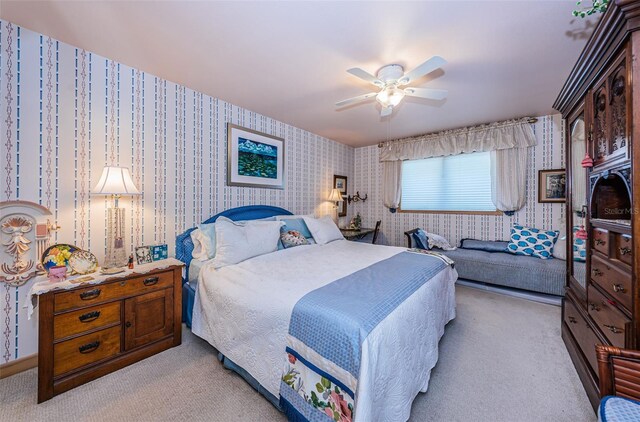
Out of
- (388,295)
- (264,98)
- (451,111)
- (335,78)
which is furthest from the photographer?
(451,111)

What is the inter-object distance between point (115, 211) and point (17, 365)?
1.24 metres

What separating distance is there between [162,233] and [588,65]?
3.56m

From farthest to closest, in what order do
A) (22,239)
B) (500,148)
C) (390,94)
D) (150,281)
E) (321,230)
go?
(500,148), (321,230), (390,94), (150,281), (22,239)

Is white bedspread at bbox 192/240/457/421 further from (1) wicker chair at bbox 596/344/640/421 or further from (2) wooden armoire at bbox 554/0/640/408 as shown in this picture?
(2) wooden armoire at bbox 554/0/640/408

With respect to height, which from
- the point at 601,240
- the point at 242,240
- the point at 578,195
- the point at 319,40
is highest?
the point at 319,40

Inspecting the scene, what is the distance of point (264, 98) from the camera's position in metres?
2.91

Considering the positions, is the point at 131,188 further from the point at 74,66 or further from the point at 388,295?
the point at 388,295

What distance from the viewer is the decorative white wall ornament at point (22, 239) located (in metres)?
1.73

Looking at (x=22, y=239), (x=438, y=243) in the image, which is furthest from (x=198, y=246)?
(x=438, y=243)

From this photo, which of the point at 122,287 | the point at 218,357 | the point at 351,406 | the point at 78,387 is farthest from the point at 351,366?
the point at 78,387

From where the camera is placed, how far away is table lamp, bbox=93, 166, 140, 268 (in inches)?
76.5

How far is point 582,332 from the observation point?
1.79 metres

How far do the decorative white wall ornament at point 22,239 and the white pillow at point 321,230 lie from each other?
2383 mm

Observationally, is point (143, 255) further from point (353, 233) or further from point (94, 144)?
point (353, 233)
